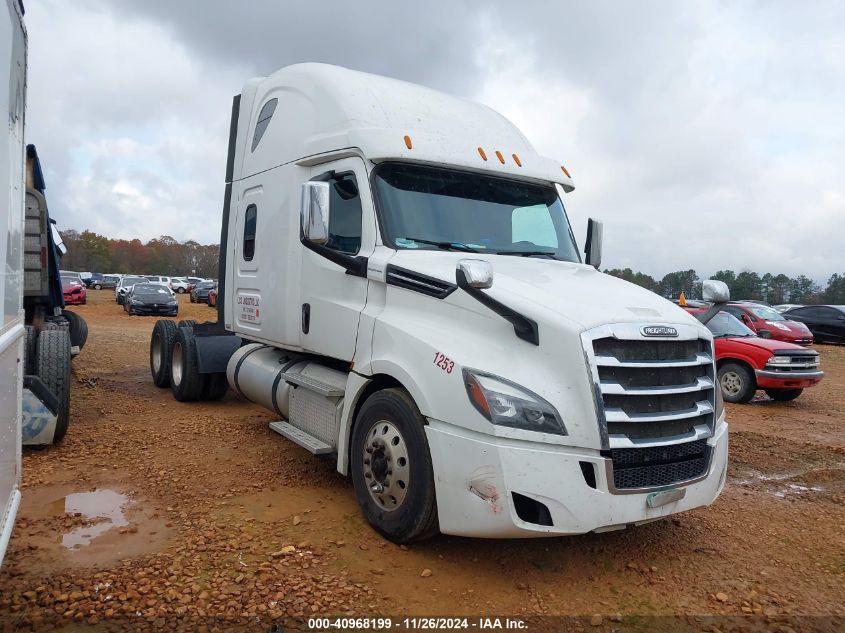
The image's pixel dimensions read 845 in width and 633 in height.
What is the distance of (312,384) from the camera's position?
545cm

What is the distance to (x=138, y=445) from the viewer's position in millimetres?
6355

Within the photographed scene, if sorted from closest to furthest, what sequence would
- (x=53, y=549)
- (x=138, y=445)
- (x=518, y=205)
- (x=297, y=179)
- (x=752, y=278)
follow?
(x=53, y=549)
(x=518, y=205)
(x=297, y=179)
(x=138, y=445)
(x=752, y=278)

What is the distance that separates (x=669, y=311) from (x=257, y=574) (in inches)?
122

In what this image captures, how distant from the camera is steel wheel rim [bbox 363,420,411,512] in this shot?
413cm

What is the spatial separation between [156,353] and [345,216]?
18.7ft

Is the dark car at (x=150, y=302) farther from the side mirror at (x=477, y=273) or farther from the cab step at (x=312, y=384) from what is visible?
the side mirror at (x=477, y=273)

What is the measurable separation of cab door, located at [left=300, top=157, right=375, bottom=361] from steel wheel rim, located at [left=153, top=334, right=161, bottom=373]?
15.4ft

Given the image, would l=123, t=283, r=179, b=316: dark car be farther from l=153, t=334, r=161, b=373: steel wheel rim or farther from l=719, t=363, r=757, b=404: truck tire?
l=719, t=363, r=757, b=404: truck tire

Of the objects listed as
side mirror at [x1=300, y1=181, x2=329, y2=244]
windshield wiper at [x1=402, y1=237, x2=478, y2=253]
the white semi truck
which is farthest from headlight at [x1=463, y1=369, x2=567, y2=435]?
side mirror at [x1=300, y1=181, x2=329, y2=244]

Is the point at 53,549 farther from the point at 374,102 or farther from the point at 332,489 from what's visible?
the point at 374,102

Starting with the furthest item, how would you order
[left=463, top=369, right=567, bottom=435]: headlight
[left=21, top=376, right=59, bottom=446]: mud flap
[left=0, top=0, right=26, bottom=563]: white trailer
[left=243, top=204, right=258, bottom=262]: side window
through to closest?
1. [left=243, top=204, right=258, bottom=262]: side window
2. [left=21, top=376, right=59, bottom=446]: mud flap
3. [left=463, top=369, right=567, bottom=435]: headlight
4. [left=0, top=0, right=26, bottom=563]: white trailer

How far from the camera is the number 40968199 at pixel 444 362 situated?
150 inches

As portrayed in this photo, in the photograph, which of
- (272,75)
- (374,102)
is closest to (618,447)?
(374,102)

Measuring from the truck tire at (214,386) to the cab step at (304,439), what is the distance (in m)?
2.78
